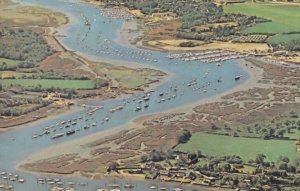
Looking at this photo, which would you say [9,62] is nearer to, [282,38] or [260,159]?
[282,38]

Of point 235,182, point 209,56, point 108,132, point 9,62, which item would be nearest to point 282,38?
point 209,56

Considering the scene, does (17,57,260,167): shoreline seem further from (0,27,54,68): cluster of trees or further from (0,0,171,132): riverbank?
(0,27,54,68): cluster of trees

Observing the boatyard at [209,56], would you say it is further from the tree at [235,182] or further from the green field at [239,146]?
the tree at [235,182]

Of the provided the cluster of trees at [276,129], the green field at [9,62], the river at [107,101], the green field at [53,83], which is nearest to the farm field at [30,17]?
the river at [107,101]

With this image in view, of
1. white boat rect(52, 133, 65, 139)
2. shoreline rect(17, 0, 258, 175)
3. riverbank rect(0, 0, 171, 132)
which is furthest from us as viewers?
riverbank rect(0, 0, 171, 132)

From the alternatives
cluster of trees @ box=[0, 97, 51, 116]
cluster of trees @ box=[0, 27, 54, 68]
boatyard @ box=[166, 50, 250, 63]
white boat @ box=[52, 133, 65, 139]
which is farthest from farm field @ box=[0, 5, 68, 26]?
white boat @ box=[52, 133, 65, 139]

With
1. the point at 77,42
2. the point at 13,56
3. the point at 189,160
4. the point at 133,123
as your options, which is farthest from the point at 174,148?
the point at 77,42

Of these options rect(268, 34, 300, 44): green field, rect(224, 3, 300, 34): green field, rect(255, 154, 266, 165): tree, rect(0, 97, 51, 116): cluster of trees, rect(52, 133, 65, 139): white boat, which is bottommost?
rect(52, 133, 65, 139): white boat
